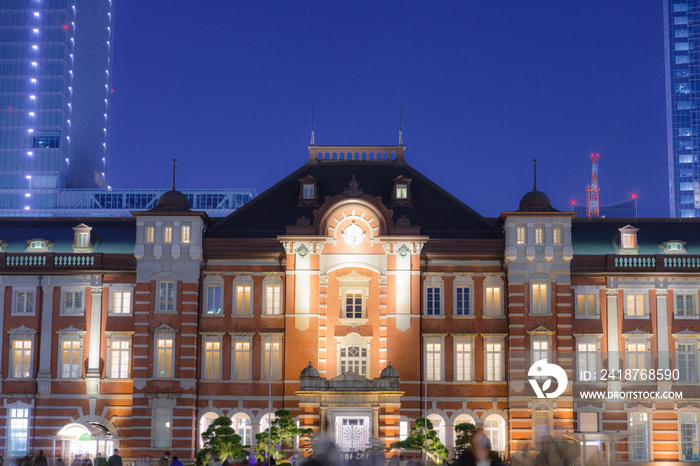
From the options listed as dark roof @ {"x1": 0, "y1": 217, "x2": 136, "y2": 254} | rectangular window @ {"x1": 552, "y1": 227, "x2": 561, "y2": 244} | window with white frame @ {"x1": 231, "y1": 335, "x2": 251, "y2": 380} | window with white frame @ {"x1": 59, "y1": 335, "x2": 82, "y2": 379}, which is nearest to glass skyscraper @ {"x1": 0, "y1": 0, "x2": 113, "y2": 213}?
dark roof @ {"x1": 0, "y1": 217, "x2": 136, "y2": 254}

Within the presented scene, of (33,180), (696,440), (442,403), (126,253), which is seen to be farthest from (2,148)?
(696,440)

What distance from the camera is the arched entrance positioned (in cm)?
5666

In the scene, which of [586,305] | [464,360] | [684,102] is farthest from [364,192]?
[684,102]

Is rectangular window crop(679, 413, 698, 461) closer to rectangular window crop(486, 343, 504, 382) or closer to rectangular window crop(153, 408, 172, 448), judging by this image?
rectangular window crop(486, 343, 504, 382)

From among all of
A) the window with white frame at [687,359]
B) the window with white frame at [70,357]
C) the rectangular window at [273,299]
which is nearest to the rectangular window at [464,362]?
the rectangular window at [273,299]

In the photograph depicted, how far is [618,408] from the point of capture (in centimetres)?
5816

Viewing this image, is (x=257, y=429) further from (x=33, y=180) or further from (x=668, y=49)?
(x=668, y=49)

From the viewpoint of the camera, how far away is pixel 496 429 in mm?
58000

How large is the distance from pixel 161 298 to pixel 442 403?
16404 mm

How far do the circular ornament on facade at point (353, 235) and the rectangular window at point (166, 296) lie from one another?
389 inches

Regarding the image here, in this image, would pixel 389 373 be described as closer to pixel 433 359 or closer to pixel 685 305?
pixel 433 359

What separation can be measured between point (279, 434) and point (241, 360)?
6697mm

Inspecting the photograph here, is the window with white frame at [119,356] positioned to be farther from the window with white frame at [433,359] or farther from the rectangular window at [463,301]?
the rectangular window at [463,301]

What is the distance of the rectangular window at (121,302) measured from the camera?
59.7m
